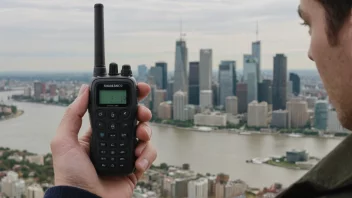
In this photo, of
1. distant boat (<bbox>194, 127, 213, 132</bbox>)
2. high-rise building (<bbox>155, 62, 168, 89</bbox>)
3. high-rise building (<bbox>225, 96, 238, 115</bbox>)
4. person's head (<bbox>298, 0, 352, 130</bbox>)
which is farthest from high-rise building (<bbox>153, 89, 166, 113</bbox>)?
person's head (<bbox>298, 0, 352, 130</bbox>)

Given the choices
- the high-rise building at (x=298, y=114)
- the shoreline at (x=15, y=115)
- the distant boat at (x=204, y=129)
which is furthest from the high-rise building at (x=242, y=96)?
the shoreline at (x=15, y=115)

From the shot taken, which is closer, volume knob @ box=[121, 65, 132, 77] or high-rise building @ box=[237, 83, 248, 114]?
volume knob @ box=[121, 65, 132, 77]

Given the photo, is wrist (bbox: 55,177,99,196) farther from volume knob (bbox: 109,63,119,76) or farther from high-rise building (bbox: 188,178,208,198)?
high-rise building (bbox: 188,178,208,198)

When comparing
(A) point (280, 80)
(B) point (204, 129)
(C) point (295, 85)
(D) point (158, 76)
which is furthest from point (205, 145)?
(C) point (295, 85)

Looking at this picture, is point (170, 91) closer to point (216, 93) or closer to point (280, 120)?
point (216, 93)

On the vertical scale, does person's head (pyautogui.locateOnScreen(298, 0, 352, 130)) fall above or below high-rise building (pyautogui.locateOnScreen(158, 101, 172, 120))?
above
